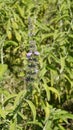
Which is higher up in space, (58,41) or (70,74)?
(58,41)

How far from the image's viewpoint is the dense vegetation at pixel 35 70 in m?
3.01

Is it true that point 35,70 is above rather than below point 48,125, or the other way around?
above

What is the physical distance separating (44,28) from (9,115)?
1.56m

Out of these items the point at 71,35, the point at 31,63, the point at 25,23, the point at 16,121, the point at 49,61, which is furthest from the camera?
the point at 25,23

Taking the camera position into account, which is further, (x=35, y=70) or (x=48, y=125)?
(x=48, y=125)

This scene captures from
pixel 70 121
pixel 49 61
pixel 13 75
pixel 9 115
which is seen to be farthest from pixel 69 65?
pixel 13 75

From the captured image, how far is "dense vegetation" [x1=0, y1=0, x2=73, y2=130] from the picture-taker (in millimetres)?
3014

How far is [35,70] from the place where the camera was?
2.76 meters

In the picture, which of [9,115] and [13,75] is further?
[13,75]

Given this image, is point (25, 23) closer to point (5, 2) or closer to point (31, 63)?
Result: point (5, 2)

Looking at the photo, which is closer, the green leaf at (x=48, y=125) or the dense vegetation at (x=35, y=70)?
the dense vegetation at (x=35, y=70)

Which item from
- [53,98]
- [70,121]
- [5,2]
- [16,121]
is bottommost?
[70,121]

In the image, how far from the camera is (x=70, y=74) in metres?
3.84

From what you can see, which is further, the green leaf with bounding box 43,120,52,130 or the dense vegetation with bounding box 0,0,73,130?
the green leaf with bounding box 43,120,52,130
